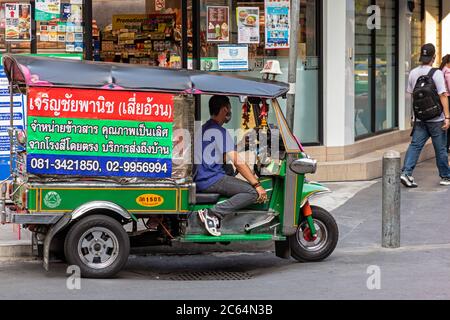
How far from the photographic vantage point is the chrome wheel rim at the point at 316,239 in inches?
373

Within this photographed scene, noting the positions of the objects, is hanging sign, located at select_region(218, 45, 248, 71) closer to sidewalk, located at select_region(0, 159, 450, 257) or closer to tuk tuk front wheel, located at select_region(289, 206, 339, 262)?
sidewalk, located at select_region(0, 159, 450, 257)

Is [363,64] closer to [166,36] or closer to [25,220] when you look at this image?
[166,36]

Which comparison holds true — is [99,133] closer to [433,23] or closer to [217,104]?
[217,104]

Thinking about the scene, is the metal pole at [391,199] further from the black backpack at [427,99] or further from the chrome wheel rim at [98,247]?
the black backpack at [427,99]

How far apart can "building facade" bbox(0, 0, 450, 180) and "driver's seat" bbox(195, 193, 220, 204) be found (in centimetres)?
463

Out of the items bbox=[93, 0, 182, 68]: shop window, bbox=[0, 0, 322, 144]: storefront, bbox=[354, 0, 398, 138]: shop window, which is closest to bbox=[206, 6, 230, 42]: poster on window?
bbox=[0, 0, 322, 144]: storefront

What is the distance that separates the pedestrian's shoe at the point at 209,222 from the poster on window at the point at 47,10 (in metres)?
4.95

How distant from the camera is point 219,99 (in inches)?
357

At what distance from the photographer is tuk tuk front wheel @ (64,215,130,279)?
331 inches

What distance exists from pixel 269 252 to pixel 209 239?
157 centimetres

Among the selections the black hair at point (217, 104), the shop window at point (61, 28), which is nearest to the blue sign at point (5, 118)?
the shop window at point (61, 28)

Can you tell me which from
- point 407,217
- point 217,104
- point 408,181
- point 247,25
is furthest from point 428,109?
point 217,104

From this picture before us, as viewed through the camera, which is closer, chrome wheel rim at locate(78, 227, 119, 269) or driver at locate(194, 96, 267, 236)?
chrome wheel rim at locate(78, 227, 119, 269)
